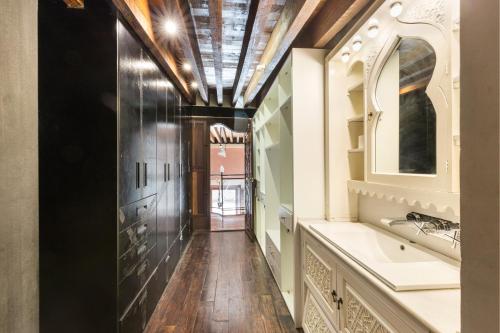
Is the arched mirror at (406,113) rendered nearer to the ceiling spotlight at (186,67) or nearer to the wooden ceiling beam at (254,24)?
the wooden ceiling beam at (254,24)

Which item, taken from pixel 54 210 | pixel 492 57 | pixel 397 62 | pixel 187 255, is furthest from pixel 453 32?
pixel 187 255

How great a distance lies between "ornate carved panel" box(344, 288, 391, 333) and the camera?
43.6 inches

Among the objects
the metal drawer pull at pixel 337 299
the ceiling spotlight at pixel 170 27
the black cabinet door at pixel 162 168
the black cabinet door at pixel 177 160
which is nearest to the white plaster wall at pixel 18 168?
the metal drawer pull at pixel 337 299

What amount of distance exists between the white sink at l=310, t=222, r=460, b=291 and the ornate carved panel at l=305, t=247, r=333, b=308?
20cm

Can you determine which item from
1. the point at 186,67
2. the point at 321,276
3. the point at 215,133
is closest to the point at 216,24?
the point at 186,67

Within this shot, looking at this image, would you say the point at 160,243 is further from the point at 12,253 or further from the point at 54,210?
the point at 12,253

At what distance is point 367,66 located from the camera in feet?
5.93

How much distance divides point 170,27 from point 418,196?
2232mm

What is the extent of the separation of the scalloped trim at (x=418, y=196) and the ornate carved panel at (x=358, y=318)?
0.58 metres

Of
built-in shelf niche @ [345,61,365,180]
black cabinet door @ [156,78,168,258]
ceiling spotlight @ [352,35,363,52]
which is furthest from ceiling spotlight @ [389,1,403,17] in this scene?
black cabinet door @ [156,78,168,258]

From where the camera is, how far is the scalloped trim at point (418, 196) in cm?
116

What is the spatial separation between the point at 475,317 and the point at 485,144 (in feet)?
1.26

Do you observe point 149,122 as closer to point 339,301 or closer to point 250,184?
point 339,301

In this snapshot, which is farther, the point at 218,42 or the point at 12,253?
the point at 218,42
